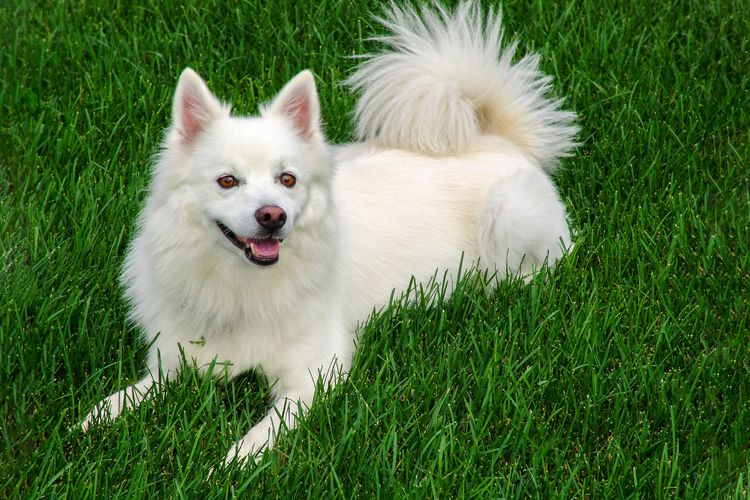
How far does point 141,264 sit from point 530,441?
1443mm

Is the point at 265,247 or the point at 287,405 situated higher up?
the point at 265,247

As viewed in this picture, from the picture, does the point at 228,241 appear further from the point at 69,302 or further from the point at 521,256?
the point at 521,256

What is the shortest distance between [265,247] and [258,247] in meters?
0.02

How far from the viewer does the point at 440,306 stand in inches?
149

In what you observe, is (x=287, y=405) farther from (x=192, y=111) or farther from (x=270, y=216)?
(x=192, y=111)

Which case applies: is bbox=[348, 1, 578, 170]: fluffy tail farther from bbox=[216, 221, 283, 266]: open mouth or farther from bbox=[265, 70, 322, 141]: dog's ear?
bbox=[216, 221, 283, 266]: open mouth

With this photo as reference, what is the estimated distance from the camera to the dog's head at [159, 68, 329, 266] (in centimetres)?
308

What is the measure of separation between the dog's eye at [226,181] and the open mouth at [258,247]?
122 mm

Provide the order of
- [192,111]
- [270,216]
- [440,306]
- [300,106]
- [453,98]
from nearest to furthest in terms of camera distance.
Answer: [270,216], [192,111], [300,106], [440,306], [453,98]

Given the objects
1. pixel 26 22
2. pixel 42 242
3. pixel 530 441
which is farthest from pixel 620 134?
pixel 26 22

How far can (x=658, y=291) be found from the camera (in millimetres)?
3881

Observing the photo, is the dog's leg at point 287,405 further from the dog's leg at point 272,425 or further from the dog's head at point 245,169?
the dog's head at point 245,169

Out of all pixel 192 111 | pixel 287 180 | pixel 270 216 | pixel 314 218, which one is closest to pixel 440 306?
pixel 314 218

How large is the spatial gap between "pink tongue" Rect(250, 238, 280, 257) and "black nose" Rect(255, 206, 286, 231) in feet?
0.35
